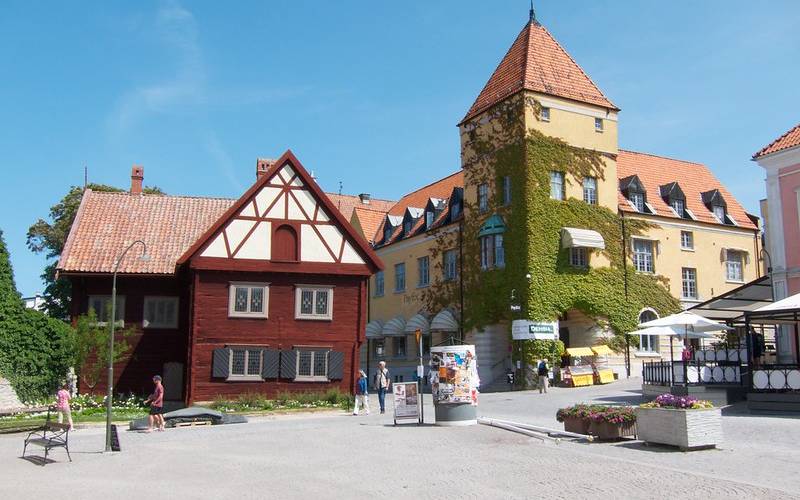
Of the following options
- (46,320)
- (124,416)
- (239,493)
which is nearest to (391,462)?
(239,493)

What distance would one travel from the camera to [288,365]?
31.0 meters

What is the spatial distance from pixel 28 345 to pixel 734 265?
123ft

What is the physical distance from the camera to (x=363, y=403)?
27.7 metres

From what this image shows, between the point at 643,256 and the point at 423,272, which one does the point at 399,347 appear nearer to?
the point at 423,272

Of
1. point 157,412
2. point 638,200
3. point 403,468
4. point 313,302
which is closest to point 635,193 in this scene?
point 638,200

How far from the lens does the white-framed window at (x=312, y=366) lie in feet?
103

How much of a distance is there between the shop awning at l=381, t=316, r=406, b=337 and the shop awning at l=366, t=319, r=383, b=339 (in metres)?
0.94

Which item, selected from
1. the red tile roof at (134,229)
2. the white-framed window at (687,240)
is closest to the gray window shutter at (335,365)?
the red tile roof at (134,229)

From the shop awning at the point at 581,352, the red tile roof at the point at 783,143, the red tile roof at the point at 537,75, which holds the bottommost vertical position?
the shop awning at the point at 581,352

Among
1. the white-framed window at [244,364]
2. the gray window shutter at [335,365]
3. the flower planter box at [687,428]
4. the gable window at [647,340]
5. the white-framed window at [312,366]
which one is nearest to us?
the flower planter box at [687,428]

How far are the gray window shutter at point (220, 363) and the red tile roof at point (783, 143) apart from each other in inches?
881

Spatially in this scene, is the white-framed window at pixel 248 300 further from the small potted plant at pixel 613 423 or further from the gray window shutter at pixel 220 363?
the small potted plant at pixel 613 423

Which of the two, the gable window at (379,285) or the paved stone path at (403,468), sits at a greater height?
the gable window at (379,285)

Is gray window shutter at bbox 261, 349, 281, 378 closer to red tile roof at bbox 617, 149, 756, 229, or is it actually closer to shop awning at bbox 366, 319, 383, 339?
shop awning at bbox 366, 319, 383, 339
